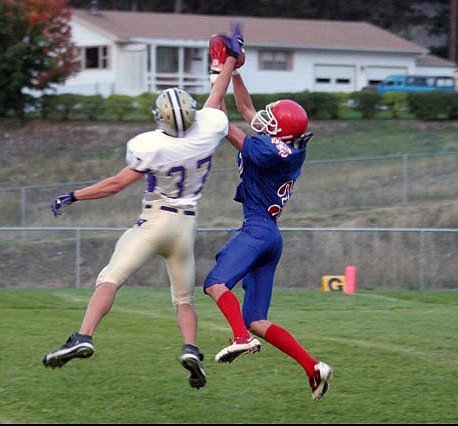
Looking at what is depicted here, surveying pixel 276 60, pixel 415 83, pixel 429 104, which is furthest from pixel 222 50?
pixel 276 60

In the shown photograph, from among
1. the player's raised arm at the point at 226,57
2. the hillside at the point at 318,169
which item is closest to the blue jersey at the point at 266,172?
the player's raised arm at the point at 226,57

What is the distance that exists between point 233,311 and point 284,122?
1.32 metres

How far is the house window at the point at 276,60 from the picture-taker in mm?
44250

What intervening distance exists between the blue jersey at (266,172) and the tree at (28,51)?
24589mm

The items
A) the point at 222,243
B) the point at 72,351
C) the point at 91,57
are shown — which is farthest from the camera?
the point at 91,57

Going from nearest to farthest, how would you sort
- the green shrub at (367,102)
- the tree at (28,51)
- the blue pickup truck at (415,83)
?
the tree at (28,51) → the green shrub at (367,102) → the blue pickup truck at (415,83)

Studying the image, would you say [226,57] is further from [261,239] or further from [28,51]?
[28,51]

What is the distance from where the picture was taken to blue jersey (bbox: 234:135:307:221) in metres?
7.14

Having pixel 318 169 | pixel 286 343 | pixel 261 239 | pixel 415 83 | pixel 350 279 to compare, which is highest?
pixel 415 83

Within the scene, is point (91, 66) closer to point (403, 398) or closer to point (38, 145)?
point (38, 145)

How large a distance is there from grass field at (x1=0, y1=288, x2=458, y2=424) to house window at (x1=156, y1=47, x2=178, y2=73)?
Answer: 31.9m

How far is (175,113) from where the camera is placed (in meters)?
6.82

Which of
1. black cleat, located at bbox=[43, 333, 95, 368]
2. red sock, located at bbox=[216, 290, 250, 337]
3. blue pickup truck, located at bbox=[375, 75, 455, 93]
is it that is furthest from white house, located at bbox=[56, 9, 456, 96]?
black cleat, located at bbox=[43, 333, 95, 368]

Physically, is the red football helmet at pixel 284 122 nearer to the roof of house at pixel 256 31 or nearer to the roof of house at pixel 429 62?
the roof of house at pixel 256 31
